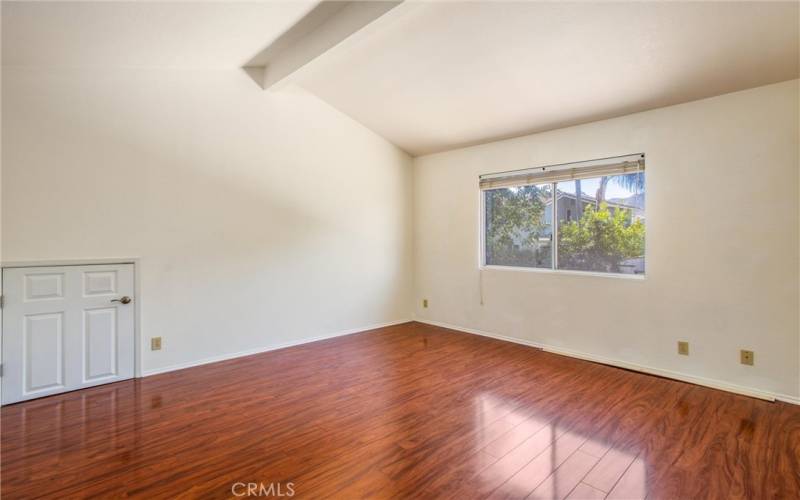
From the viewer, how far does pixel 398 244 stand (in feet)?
17.7

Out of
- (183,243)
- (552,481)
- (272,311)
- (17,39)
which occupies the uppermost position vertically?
(17,39)

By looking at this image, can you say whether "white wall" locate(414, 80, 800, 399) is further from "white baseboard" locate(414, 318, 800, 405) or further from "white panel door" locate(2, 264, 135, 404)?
"white panel door" locate(2, 264, 135, 404)

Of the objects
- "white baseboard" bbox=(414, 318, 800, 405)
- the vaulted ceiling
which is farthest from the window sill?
the vaulted ceiling

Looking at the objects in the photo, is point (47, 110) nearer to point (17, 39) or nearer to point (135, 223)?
point (17, 39)

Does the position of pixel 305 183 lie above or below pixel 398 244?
above

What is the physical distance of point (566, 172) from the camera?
3.96 meters

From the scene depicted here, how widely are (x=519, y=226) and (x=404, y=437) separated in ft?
9.44

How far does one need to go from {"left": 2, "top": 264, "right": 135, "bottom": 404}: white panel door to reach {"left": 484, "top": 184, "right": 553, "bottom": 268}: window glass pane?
372 centimetres

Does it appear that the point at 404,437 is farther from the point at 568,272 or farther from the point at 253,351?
the point at 568,272

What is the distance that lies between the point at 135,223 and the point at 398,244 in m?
3.03

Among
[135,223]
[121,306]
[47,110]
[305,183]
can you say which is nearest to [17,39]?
[47,110]

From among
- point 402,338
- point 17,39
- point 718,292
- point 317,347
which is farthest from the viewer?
point 402,338

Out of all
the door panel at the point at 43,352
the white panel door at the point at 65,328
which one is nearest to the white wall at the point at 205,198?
the white panel door at the point at 65,328

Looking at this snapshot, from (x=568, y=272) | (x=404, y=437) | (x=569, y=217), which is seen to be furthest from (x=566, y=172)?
(x=404, y=437)
